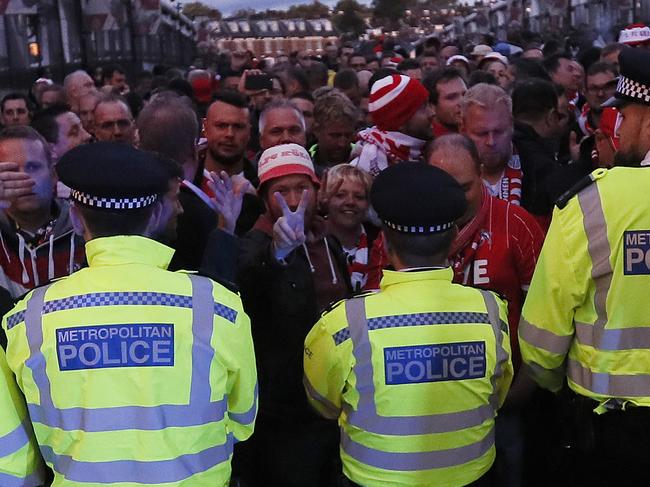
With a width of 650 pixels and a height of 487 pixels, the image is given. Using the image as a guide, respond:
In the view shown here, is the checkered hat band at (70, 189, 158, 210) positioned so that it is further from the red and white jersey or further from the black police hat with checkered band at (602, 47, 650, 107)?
the black police hat with checkered band at (602, 47, 650, 107)

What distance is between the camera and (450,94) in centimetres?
591

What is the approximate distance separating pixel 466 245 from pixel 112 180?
160 centimetres

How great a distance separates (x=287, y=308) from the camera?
338 cm

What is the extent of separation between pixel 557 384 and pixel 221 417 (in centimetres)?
130

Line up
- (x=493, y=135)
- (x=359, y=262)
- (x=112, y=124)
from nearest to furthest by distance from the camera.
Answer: (x=359, y=262) < (x=493, y=135) < (x=112, y=124)

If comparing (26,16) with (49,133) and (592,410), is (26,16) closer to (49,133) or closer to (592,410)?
(49,133)

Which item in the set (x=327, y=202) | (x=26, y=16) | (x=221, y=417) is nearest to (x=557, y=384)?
(x=221, y=417)

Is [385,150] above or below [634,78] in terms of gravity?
below

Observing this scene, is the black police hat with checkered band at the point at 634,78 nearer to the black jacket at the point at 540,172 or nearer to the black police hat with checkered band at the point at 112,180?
the black jacket at the point at 540,172

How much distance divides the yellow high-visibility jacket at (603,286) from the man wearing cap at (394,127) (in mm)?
2136

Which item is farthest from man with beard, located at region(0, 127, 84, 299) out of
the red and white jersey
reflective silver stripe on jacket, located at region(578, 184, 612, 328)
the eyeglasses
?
the eyeglasses

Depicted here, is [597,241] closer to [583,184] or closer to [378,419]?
[583,184]

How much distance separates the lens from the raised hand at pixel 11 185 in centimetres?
340

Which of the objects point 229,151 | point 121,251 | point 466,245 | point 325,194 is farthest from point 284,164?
point 121,251
